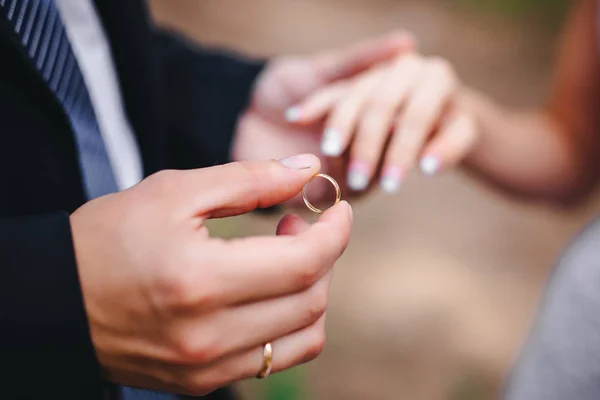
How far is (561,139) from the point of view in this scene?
665 mm

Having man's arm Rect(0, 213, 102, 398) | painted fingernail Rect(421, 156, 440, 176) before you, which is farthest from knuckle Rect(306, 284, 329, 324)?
painted fingernail Rect(421, 156, 440, 176)

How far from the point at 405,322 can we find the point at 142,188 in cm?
99

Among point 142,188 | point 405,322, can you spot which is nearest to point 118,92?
point 142,188

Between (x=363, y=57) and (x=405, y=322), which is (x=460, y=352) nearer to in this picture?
(x=405, y=322)

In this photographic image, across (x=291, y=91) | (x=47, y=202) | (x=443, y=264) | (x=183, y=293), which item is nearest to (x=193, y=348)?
(x=183, y=293)

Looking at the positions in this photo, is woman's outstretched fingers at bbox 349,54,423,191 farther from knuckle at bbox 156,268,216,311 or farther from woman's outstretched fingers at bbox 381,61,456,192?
knuckle at bbox 156,268,216,311

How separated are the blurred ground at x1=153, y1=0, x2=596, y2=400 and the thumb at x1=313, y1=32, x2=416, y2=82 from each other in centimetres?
23

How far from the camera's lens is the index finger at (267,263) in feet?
0.82

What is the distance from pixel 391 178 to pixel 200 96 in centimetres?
23

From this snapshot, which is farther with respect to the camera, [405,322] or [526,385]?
[405,322]

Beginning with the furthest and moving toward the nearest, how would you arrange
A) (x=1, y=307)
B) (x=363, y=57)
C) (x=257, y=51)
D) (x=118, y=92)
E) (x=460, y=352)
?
(x=257, y=51)
(x=460, y=352)
(x=363, y=57)
(x=118, y=92)
(x=1, y=307)

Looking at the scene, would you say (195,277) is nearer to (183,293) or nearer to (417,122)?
(183,293)

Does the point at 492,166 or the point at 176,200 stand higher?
the point at 176,200

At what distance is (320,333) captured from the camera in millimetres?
301
